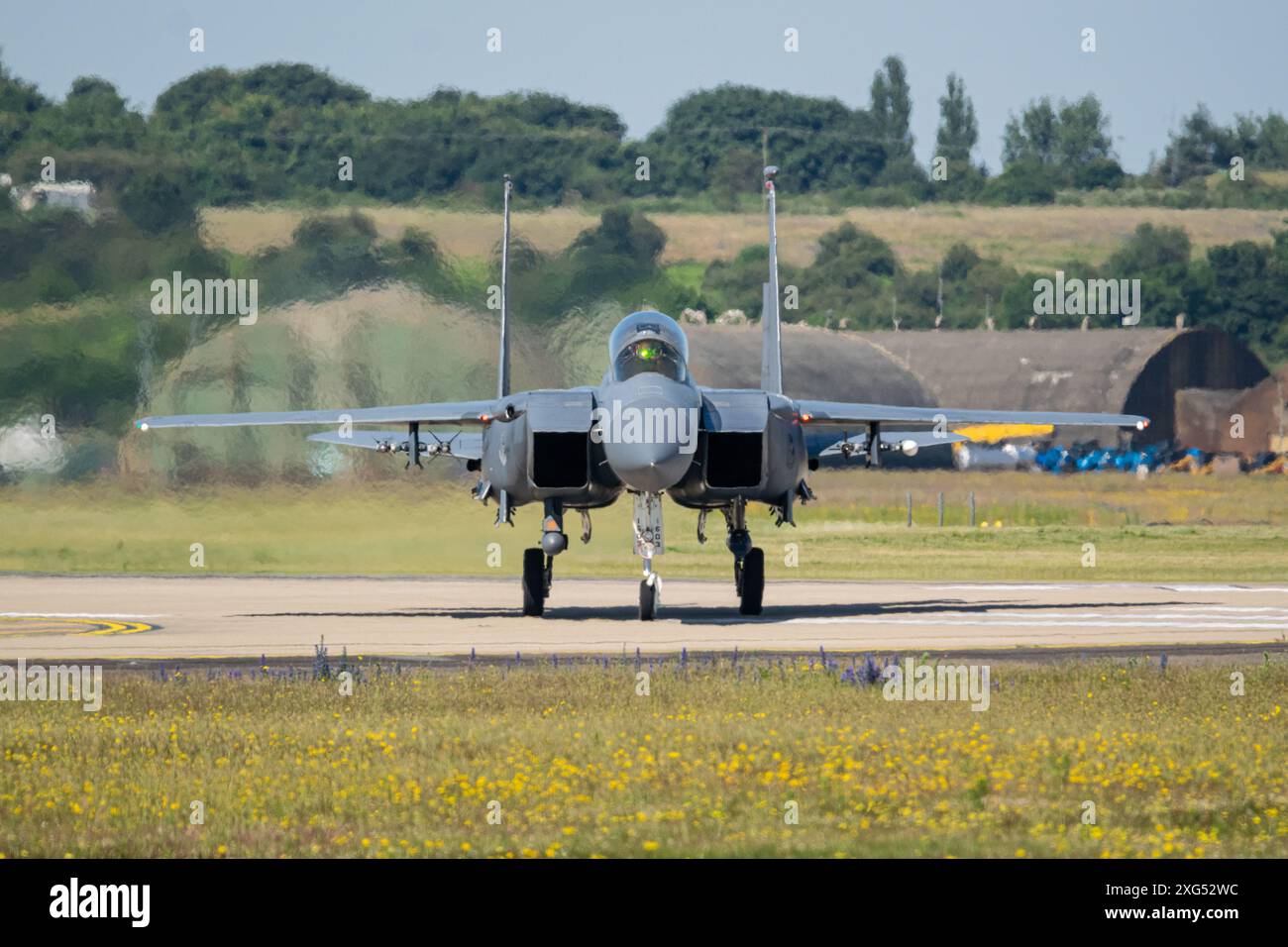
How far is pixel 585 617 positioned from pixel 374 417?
4.17 m

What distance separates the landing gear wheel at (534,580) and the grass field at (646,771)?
28.6 ft

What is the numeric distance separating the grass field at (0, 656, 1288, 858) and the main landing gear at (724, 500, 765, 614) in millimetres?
8437

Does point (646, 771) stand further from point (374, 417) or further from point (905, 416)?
point (905, 416)

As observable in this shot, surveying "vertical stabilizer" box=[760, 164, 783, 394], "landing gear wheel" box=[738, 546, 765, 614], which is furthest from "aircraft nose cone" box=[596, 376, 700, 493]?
"vertical stabilizer" box=[760, 164, 783, 394]

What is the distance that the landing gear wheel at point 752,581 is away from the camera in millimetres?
26797

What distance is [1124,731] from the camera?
574 inches

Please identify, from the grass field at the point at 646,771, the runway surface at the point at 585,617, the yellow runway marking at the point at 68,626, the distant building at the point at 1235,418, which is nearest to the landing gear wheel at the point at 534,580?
the runway surface at the point at 585,617

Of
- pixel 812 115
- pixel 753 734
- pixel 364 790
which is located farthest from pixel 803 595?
pixel 812 115

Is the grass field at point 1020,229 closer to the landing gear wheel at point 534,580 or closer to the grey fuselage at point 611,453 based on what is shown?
the landing gear wheel at point 534,580

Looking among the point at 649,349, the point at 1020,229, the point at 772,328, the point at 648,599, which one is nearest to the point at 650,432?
the point at 649,349

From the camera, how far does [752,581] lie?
26.9m
